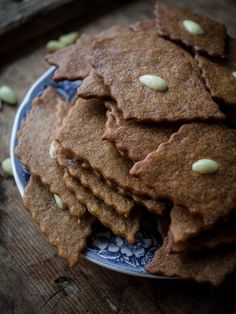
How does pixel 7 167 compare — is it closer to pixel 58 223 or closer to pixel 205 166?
pixel 58 223

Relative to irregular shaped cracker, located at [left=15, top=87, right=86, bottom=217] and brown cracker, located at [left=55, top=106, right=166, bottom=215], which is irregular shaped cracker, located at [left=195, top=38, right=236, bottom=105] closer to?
brown cracker, located at [left=55, top=106, right=166, bottom=215]

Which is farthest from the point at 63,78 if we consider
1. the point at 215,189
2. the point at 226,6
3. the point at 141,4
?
the point at 226,6

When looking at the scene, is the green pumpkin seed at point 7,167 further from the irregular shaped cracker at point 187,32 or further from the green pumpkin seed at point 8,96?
the irregular shaped cracker at point 187,32

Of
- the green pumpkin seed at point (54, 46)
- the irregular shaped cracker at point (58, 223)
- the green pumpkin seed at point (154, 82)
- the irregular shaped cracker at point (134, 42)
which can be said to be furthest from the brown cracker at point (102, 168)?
the green pumpkin seed at point (54, 46)

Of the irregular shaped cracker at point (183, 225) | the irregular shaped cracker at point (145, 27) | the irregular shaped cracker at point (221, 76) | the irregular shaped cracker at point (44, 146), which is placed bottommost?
the irregular shaped cracker at point (183, 225)

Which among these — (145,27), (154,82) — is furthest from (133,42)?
(154,82)

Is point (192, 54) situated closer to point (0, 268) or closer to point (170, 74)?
point (170, 74)

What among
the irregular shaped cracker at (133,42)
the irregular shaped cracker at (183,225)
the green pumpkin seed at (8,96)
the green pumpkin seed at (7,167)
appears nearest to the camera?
the irregular shaped cracker at (183,225)

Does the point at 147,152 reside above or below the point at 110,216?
above
